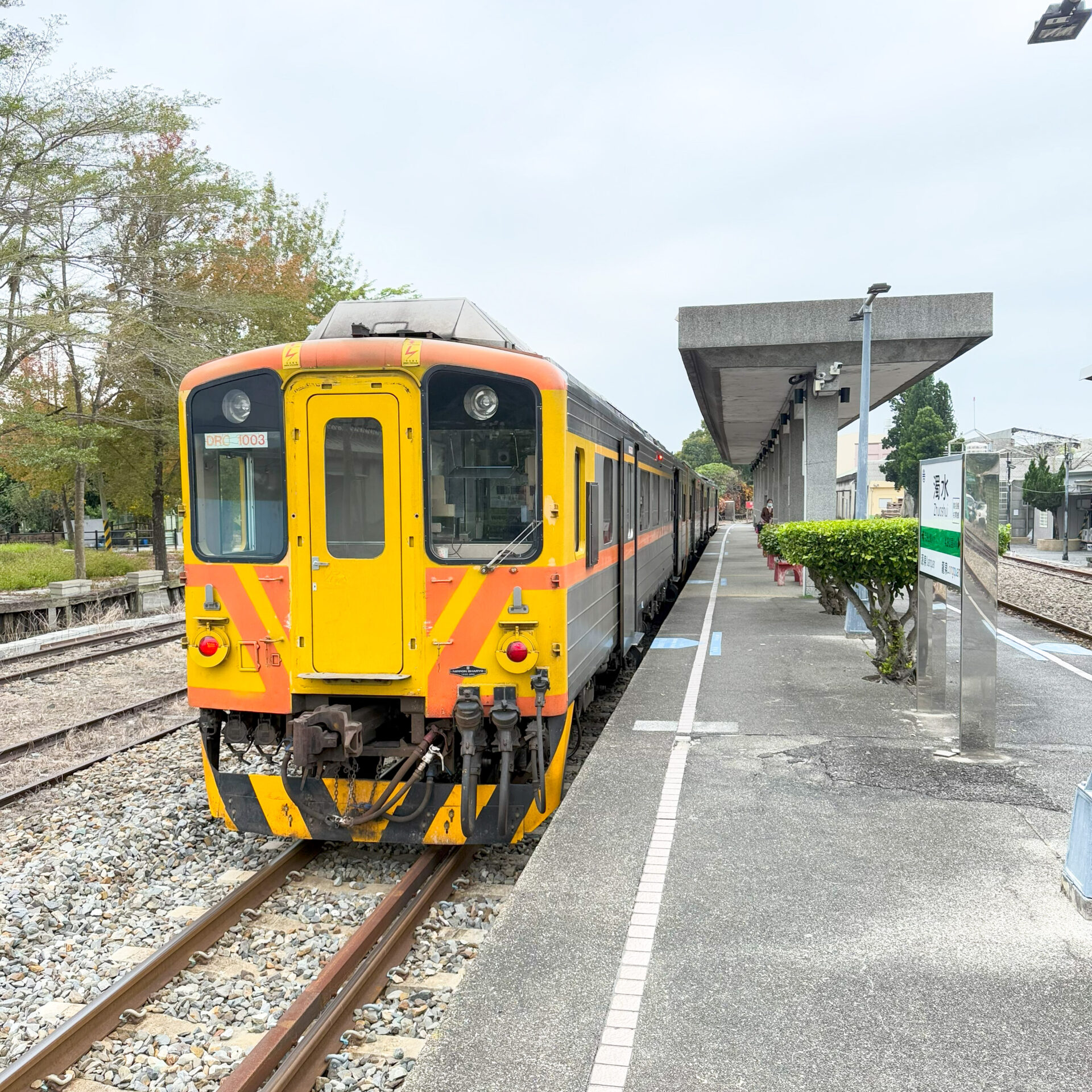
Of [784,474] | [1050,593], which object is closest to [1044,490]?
[784,474]

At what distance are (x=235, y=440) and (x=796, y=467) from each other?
18384mm

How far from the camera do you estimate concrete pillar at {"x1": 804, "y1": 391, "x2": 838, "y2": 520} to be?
57.8 ft

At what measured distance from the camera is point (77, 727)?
9.10m

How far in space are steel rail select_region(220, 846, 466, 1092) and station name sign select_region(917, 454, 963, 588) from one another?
13.4 ft

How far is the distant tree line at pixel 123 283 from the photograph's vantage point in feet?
60.5

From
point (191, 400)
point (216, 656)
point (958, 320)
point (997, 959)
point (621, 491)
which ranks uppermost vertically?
point (958, 320)

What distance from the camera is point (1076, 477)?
4116 centimetres

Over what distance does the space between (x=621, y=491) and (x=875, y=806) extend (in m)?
3.94

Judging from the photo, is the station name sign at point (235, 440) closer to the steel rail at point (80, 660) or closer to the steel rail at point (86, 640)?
the steel rail at point (80, 660)

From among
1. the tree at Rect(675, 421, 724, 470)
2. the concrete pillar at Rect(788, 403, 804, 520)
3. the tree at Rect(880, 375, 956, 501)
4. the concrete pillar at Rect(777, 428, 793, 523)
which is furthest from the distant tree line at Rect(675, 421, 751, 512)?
the concrete pillar at Rect(788, 403, 804, 520)

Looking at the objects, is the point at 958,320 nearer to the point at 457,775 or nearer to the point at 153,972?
the point at 457,775

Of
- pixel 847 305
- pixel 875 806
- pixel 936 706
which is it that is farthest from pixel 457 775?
pixel 847 305

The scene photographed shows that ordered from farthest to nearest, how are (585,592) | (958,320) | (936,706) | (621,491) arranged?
(958,320) → (621,491) → (936,706) → (585,592)

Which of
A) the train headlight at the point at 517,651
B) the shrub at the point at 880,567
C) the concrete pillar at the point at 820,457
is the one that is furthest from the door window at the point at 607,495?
the concrete pillar at the point at 820,457
